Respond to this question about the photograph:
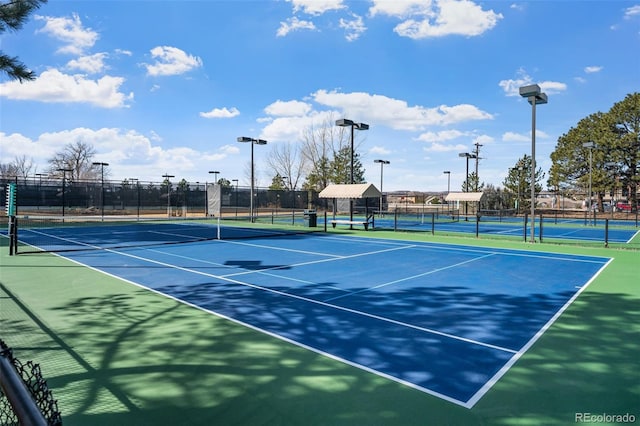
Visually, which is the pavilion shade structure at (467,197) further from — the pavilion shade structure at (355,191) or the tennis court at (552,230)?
the pavilion shade structure at (355,191)

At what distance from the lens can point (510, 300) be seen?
7.90m

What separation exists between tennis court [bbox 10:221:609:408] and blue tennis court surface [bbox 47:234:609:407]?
0.07 feet

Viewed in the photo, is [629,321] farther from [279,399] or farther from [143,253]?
[143,253]

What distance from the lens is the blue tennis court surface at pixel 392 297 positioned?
502cm

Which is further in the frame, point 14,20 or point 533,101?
point 533,101

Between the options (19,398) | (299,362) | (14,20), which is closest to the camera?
(19,398)

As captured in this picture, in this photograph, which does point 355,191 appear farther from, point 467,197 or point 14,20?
point 14,20

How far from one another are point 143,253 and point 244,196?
3087cm

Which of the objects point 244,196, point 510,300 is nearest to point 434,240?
point 510,300

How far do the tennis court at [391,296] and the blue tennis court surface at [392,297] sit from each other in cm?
2

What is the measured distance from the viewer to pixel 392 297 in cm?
803

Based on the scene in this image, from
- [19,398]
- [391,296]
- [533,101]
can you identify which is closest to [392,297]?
[391,296]

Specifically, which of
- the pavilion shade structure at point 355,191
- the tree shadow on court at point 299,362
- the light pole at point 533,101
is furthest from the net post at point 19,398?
the pavilion shade structure at point 355,191

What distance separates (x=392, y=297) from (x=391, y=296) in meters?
0.09
